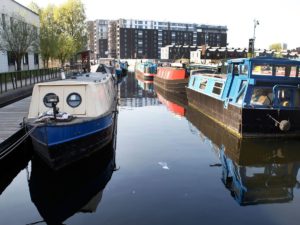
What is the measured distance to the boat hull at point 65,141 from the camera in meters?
10.4

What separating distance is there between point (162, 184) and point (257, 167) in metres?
4.16

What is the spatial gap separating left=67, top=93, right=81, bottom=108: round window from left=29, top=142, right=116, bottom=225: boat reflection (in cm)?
202

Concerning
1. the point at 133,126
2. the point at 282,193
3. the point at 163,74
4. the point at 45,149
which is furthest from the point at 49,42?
the point at 282,193

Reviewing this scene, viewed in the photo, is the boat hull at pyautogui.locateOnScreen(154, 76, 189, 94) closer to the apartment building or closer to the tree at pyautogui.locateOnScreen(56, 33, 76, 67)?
the tree at pyautogui.locateOnScreen(56, 33, 76, 67)

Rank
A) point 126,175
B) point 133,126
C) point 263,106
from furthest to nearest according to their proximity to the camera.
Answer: point 133,126, point 263,106, point 126,175

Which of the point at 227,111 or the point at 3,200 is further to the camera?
the point at 227,111

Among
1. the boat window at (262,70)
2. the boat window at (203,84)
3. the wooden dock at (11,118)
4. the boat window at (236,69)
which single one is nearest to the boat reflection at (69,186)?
the wooden dock at (11,118)

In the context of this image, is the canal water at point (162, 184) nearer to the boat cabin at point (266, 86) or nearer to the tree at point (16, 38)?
the boat cabin at point (266, 86)

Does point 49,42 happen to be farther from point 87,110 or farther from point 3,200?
point 3,200

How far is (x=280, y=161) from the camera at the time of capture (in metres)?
13.3

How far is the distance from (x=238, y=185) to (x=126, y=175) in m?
3.66

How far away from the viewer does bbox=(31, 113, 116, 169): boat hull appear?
34.1ft

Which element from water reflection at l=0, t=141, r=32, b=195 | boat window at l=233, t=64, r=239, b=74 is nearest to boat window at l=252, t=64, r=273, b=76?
boat window at l=233, t=64, r=239, b=74

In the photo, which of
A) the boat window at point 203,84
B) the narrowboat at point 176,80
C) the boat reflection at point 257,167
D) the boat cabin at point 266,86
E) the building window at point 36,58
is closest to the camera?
the boat reflection at point 257,167
